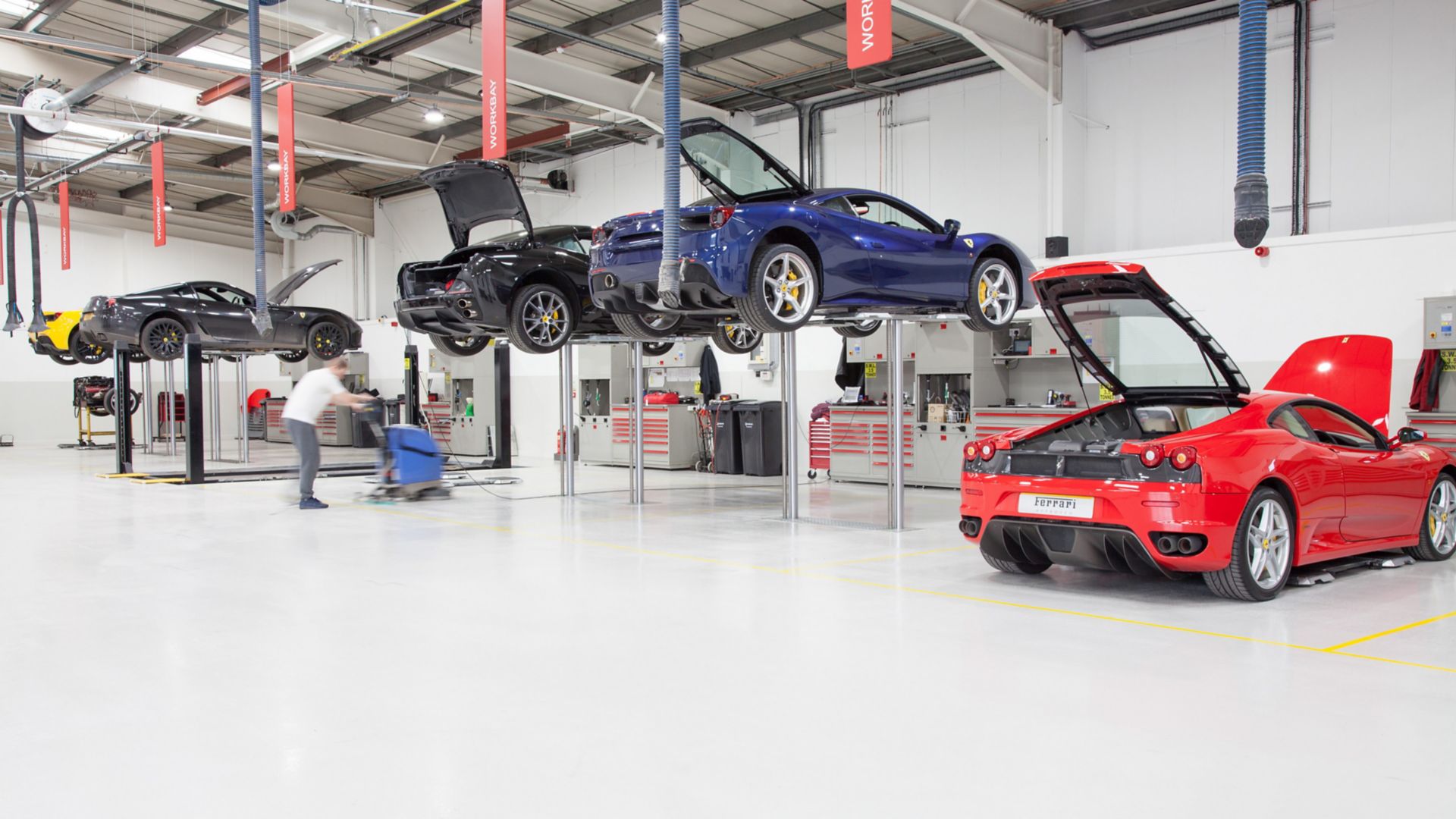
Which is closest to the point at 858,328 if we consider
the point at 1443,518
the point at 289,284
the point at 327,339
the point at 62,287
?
the point at 1443,518

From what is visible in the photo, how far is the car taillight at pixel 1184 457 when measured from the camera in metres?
4.82

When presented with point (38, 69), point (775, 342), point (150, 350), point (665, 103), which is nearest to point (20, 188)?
point (38, 69)

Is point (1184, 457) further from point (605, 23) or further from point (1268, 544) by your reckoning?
point (605, 23)

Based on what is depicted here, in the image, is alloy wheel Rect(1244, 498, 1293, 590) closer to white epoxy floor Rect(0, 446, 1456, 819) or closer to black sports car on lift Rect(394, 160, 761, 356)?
white epoxy floor Rect(0, 446, 1456, 819)

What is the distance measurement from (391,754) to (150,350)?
13.1 m

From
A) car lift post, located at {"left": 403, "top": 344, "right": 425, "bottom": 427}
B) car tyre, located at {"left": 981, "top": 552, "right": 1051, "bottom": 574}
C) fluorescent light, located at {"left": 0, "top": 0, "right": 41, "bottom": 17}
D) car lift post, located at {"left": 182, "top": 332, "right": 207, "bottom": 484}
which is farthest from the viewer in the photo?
car lift post, located at {"left": 403, "top": 344, "right": 425, "bottom": 427}

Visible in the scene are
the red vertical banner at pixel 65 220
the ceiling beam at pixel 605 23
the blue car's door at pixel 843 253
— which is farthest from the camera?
the red vertical banner at pixel 65 220

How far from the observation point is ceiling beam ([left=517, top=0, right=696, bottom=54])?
1223 centimetres

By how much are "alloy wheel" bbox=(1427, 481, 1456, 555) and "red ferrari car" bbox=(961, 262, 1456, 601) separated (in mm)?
15

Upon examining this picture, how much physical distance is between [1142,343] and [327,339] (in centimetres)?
1302

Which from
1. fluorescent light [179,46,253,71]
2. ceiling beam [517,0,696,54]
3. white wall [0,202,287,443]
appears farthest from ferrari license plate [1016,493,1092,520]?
white wall [0,202,287,443]

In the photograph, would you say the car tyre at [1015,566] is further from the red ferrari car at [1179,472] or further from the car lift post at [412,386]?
the car lift post at [412,386]

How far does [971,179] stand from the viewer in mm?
12938

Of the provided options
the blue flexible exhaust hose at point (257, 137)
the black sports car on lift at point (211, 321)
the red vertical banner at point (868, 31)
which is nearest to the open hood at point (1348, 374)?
the red vertical banner at point (868, 31)
